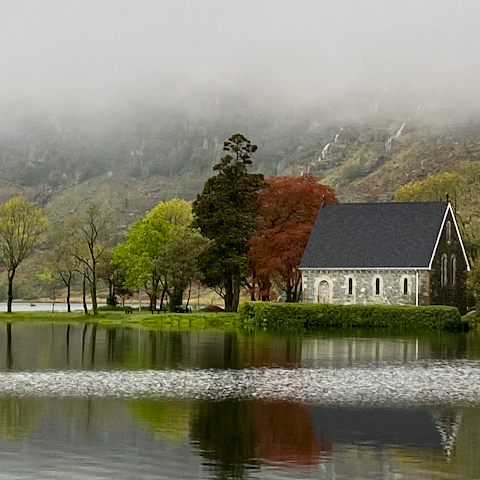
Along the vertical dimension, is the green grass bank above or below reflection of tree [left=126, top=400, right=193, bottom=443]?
above

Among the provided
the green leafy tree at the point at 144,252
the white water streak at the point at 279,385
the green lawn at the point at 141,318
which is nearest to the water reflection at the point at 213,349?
the white water streak at the point at 279,385

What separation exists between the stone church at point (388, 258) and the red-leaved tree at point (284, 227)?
258cm

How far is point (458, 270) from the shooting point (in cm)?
8588

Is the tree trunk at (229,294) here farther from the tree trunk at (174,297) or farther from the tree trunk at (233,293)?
the tree trunk at (174,297)

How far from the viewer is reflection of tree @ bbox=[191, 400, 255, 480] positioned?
19.0 metres

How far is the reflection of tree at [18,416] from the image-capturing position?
2252 cm

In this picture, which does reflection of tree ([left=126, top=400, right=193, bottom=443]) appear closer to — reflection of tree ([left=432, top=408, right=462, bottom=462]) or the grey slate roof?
reflection of tree ([left=432, top=408, right=462, bottom=462])

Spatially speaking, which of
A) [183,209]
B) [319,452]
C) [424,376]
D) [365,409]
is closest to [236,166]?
[183,209]

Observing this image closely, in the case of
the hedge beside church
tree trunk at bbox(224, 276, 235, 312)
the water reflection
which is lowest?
the water reflection

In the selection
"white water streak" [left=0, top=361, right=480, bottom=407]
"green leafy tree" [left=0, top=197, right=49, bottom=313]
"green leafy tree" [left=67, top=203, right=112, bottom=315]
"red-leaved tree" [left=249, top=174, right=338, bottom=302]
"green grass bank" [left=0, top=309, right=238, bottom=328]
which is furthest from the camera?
"green leafy tree" [left=0, top=197, right=49, bottom=313]

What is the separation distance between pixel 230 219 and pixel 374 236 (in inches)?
529

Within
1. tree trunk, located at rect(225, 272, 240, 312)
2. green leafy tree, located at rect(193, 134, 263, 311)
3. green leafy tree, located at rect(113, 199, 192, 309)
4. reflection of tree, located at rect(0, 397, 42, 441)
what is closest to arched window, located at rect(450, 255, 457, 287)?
green leafy tree, located at rect(193, 134, 263, 311)

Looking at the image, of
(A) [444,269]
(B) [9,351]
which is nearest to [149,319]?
(A) [444,269]

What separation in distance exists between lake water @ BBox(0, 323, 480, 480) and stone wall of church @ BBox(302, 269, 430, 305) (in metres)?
34.5
